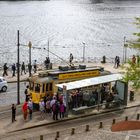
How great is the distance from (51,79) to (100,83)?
12.4 ft

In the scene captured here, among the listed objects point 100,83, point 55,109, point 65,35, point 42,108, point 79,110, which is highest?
point 65,35

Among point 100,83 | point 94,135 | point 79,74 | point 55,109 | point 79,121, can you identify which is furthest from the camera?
point 79,74

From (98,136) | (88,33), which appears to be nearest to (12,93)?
(98,136)

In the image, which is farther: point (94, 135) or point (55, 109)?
point (55, 109)

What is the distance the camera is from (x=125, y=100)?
33.7 meters

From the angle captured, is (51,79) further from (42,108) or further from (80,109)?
(80,109)

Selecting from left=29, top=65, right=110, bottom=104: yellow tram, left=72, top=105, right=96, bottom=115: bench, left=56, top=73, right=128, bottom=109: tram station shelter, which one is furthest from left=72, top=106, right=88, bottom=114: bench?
left=29, top=65, right=110, bottom=104: yellow tram

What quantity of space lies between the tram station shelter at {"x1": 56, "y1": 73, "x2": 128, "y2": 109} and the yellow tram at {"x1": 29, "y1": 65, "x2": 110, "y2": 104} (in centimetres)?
155

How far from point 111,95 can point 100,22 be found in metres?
110

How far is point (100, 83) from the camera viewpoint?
32.1m

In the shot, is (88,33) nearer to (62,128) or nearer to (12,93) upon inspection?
Result: (12,93)

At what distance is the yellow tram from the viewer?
3219 cm

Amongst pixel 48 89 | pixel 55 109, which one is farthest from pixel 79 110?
pixel 48 89

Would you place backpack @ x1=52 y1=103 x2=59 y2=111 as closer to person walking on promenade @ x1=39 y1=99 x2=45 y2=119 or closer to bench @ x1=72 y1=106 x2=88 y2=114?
person walking on promenade @ x1=39 y1=99 x2=45 y2=119
